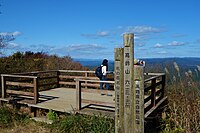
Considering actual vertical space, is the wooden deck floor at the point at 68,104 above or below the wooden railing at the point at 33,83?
below

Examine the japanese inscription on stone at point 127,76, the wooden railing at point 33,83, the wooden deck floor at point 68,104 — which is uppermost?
the japanese inscription on stone at point 127,76

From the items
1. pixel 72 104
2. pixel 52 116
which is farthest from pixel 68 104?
pixel 52 116

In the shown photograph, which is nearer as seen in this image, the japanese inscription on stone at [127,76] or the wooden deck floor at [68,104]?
the japanese inscription on stone at [127,76]

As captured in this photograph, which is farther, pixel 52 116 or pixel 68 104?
pixel 68 104

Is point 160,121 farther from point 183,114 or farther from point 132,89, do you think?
point 132,89

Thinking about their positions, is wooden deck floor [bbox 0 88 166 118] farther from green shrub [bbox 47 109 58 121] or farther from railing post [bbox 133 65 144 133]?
railing post [bbox 133 65 144 133]

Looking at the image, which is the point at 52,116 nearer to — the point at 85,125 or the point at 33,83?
the point at 85,125

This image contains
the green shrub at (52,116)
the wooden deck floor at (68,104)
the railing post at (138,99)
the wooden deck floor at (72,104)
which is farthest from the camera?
the green shrub at (52,116)

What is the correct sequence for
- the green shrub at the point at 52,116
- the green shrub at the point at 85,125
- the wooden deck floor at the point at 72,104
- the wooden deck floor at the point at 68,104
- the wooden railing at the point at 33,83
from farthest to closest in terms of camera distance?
the wooden railing at the point at 33,83
the green shrub at the point at 52,116
the wooden deck floor at the point at 68,104
the wooden deck floor at the point at 72,104
the green shrub at the point at 85,125

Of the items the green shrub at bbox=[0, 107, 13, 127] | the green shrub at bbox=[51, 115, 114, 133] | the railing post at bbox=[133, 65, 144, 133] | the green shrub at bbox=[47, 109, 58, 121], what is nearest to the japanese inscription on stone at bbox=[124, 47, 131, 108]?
the railing post at bbox=[133, 65, 144, 133]

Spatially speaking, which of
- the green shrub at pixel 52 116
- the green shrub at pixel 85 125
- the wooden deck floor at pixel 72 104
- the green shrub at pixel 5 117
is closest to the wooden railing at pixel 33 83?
the wooden deck floor at pixel 72 104

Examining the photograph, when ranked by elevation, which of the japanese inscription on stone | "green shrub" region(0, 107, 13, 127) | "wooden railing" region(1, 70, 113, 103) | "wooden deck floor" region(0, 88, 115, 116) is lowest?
"green shrub" region(0, 107, 13, 127)

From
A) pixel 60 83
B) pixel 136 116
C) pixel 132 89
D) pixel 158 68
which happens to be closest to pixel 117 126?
pixel 136 116

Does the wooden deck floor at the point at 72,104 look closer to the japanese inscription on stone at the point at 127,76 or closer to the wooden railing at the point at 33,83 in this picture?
the wooden railing at the point at 33,83
